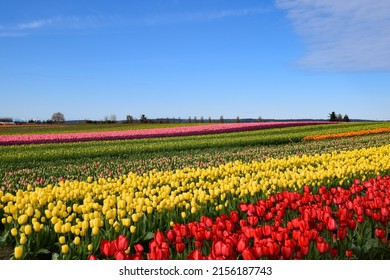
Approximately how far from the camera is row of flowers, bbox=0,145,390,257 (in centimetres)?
525

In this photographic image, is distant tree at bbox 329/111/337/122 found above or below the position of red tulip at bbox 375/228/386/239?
above

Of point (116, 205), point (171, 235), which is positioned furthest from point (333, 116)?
point (171, 235)

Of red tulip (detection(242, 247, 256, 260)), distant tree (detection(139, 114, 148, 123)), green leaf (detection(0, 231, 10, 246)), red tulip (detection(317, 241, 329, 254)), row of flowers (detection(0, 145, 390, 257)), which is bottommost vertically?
green leaf (detection(0, 231, 10, 246))

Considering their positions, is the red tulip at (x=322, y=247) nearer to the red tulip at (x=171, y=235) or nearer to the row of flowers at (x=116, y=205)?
the red tulip at (x=171, y=235)

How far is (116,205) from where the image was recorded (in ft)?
23.7

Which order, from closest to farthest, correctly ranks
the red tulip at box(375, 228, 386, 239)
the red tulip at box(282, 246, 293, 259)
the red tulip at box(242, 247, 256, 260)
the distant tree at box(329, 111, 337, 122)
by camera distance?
1. the red tulip at box(242, 247, 256, 260)
2. the red tulip at box(282, 246, 293, 259)
3. the red tulip at box(375, 228, 386, 239)
4. the distant tree at box(329, 111, 337, 122)

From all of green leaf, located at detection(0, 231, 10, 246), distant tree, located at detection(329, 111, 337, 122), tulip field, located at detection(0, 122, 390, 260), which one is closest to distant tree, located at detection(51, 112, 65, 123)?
distant tree, located at detection(329, 111, 337, 122)

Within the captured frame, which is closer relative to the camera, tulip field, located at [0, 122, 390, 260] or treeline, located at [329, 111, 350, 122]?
tulip field, located at [0, 122, 390, 260]

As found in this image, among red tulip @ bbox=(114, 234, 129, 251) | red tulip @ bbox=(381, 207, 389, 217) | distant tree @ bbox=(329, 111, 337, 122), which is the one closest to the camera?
red tulip @ bbox=(114, 234, 129, 251)

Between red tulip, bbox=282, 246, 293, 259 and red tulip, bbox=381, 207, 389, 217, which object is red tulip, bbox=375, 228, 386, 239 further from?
red tulip, bbox=282, 246, 293, 259

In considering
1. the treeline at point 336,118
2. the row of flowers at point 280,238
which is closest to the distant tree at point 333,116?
the treeline at point 336,118

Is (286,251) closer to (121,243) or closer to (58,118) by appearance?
(121,243)

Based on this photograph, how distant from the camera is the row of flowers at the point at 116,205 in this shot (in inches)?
207
